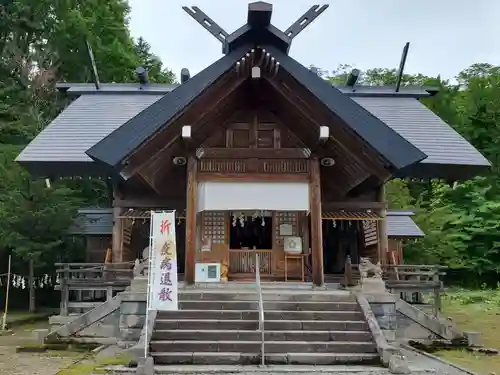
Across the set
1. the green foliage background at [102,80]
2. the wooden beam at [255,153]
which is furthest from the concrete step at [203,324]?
the green foliage background at [102,80]

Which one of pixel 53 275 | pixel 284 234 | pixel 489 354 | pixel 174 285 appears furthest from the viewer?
pixel 53 275

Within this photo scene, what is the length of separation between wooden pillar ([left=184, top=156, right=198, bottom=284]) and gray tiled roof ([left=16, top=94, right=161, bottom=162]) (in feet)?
14.0

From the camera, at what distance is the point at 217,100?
37.0ft

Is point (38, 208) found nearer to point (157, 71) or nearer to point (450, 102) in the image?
point (157, 71)

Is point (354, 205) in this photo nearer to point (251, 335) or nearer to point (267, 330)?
point (267, 330)

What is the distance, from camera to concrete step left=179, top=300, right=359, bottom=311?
9.39 metres

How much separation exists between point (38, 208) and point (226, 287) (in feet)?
26.7

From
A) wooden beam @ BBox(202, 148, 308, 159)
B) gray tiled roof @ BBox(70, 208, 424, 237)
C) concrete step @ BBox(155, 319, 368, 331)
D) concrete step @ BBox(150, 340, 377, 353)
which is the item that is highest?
wooden beam @ BBox(202, 148, 308, 159)

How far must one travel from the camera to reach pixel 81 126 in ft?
53.6

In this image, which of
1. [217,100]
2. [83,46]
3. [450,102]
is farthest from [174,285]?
[450,102]

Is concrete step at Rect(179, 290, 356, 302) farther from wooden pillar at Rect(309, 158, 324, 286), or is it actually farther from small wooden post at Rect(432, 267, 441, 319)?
small wooden post at Rect(432, 267, 441, 319)

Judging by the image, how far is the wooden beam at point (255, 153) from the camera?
11.9 m

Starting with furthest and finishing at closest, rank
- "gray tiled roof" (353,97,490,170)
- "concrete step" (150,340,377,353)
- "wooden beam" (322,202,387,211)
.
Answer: "gray tiled roof" (353,97,490,170)
"wooden beam" (322,202,387,211)
"concrete step" (150,340,377,353)

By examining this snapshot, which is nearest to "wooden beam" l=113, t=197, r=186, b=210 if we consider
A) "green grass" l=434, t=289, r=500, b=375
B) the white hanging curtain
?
the white hanging curtain
